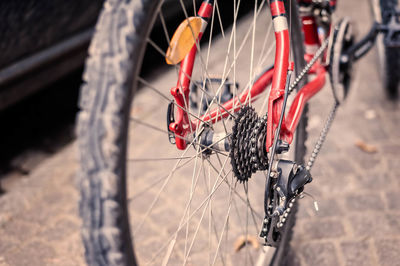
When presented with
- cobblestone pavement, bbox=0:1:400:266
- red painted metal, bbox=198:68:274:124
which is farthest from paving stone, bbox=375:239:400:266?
red painted metal, bbox=198:68:274:124

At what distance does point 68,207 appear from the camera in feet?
8.77

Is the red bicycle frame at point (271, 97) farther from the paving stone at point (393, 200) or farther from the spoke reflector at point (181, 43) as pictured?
the paving stone at point (393, 200)

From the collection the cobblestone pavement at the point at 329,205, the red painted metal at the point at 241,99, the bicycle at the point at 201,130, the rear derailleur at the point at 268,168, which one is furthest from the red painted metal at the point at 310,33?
the rear derailleur at the point at 268,168

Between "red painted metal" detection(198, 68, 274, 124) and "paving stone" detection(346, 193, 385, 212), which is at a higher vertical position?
"red painted metal" detection(198, 68, 274, 124)

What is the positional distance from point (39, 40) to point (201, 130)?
5.63ft

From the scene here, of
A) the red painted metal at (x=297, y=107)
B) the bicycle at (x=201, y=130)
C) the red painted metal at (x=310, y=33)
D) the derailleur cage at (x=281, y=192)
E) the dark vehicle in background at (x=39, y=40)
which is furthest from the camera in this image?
the dark vehicle in background at (x=39, y=40)

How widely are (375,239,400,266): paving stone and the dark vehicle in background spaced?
92.7 inches

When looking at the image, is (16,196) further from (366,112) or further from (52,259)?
(366,112)

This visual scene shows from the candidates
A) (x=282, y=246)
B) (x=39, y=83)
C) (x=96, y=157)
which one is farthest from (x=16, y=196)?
(x=96, y=157)

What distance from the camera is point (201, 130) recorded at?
1.71m

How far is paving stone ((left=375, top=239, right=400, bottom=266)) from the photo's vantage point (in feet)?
7.16

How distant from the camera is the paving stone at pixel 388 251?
2184 mm

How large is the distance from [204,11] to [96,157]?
34.6 inches

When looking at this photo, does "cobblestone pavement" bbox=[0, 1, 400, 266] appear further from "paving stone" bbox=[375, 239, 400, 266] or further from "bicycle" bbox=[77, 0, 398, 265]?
"bicycle" bbox=[77, 0, 398, 265]
